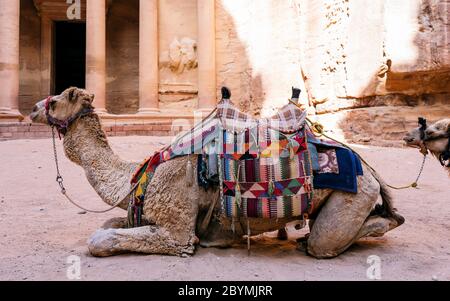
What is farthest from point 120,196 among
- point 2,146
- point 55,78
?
point 55,78

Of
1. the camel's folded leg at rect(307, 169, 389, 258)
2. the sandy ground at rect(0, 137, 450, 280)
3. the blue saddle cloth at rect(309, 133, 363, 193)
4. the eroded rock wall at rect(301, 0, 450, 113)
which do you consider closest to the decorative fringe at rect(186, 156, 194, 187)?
the sandy ground at rect(0, 137, 450, 280)

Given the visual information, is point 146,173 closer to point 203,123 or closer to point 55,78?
point 203,123

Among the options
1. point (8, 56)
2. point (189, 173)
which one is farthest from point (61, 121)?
point (8, 56)

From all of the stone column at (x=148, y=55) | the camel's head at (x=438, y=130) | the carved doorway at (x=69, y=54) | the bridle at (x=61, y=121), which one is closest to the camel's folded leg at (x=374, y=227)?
the camel's head at (x=438, y=130)

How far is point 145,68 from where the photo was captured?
17562 millimetres

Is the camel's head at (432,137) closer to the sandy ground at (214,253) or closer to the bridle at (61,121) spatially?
the sandy ground at (214,253)

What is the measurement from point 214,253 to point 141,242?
641mm

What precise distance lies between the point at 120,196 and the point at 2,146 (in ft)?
32.5

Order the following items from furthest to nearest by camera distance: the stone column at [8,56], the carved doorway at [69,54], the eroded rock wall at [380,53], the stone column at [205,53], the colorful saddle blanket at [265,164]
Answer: the carved doorway at [69,54]
the stone column at [205,53]
the stone column at [8,56]
the eroded rock wall at [380,53]
the colorful saddle blanket at [265,164]

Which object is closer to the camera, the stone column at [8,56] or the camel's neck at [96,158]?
the camel's neck at [96,158]

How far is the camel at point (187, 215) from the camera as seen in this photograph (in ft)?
10.9

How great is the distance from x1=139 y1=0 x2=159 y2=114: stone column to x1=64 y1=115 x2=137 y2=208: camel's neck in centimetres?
1365

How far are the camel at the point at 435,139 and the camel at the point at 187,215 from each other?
A: 27.8 inches

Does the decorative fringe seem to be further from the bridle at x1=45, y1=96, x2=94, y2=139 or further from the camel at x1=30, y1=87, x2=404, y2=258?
the bridle at x1=45, y1=96, x2=94, y2=139
